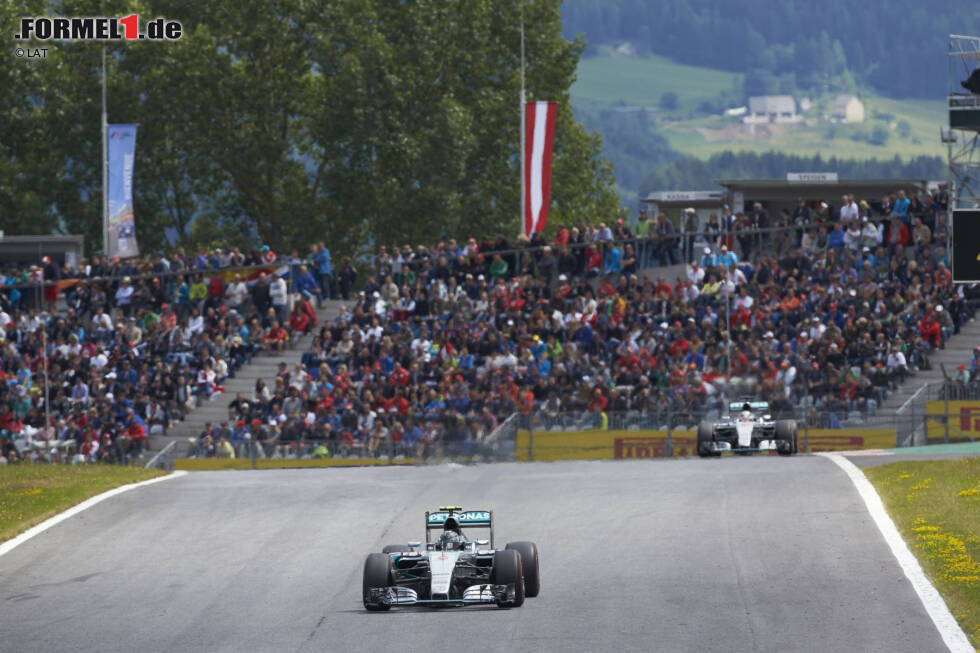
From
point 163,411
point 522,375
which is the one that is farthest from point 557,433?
point 163,411

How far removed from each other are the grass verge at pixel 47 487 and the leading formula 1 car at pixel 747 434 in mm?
10265

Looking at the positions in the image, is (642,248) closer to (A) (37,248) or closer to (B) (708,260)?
(B) (708,260)

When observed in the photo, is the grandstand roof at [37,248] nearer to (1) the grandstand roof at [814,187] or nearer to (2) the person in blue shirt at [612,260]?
(2) the person in blue shirt at [612,260]

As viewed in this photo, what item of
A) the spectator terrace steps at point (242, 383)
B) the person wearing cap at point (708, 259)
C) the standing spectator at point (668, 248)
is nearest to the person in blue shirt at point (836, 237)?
the person wearing cap at point (708, 259)

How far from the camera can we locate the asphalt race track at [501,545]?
15.8m

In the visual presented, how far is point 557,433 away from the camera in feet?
109

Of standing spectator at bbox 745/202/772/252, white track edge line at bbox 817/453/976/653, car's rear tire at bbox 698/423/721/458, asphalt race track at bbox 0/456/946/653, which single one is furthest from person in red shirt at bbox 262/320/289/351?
white track edge line at bbox 817/453/976/653

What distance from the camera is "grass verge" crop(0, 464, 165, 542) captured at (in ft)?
79.6

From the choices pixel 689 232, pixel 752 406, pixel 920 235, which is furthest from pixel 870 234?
pixel 752 406

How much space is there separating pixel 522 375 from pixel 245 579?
17.1 metres

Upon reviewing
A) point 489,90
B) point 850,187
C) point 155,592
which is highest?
point 489,90

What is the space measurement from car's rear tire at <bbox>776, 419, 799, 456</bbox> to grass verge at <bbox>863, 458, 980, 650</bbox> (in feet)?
10.7

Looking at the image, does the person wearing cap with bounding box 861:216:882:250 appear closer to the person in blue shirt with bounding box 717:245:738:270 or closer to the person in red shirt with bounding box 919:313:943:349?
the person in blue shirt with bounding box 717:245:738:270

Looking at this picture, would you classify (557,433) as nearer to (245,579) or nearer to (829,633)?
(245,579)
